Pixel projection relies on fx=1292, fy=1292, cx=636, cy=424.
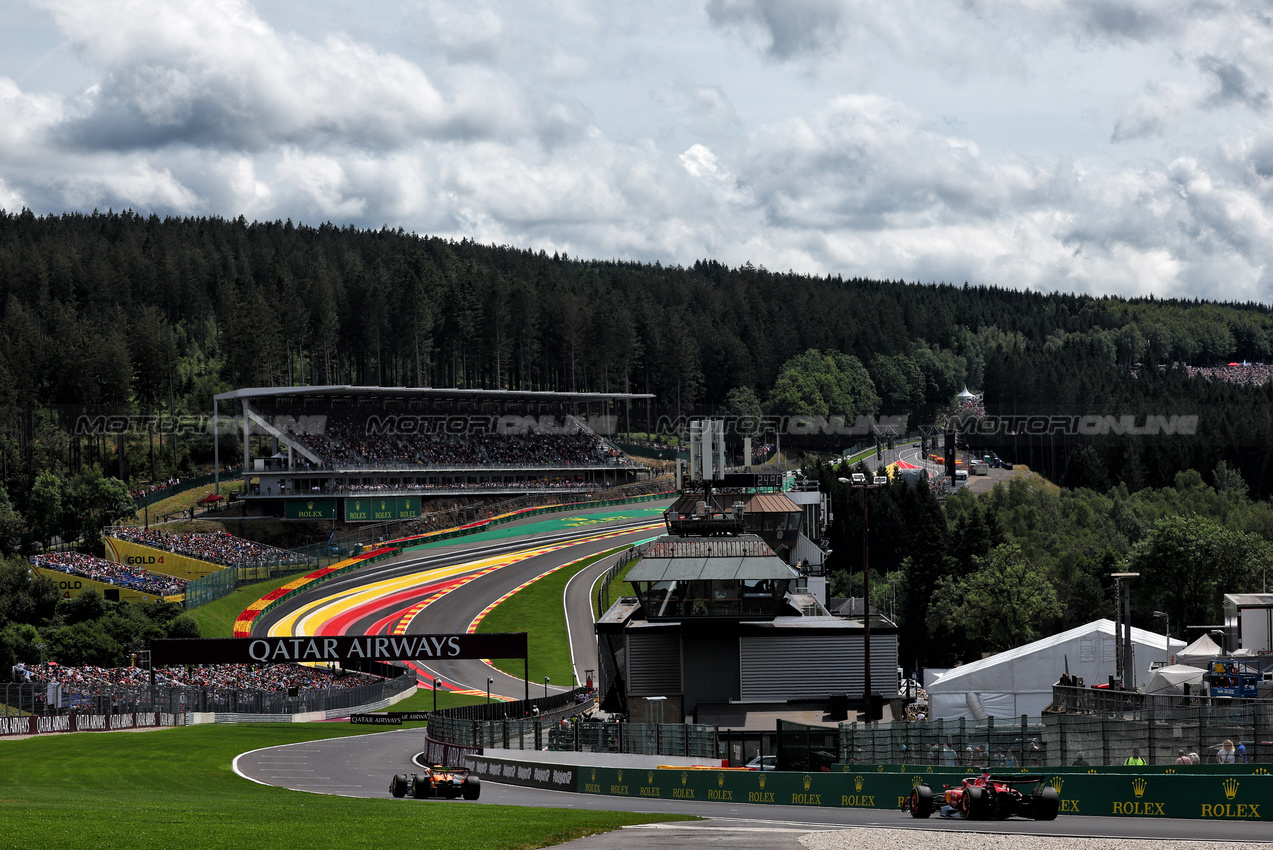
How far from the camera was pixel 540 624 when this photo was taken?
75062 millimetres

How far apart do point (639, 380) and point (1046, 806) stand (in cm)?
13889

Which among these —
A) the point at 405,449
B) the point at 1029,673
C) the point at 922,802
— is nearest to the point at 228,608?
the point at 405,449

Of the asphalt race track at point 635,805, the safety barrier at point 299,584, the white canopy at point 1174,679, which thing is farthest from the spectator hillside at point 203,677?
the white canopy at point 1174,679

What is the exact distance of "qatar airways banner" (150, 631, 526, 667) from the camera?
56750 millimetres

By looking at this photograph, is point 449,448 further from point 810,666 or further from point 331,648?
point 810,666

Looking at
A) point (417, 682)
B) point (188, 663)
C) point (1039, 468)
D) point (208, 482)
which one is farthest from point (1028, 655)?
point (1039, 468)

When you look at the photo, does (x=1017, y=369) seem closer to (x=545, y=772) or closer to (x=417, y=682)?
(x=417, y=682)

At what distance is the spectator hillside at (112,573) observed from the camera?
236 feet

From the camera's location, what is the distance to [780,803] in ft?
89.8

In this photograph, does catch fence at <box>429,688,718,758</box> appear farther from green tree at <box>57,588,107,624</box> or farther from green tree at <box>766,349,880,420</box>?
green tree at <box>766,349,880,420</box>

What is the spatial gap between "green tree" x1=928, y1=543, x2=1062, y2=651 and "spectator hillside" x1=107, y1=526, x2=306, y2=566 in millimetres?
42340

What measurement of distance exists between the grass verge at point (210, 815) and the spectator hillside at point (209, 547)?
129 ft

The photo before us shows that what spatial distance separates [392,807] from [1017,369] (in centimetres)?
17831

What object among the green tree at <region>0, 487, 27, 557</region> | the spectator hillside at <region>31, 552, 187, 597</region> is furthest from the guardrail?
the green tree at <region>0, 487, 27, 557</region>
